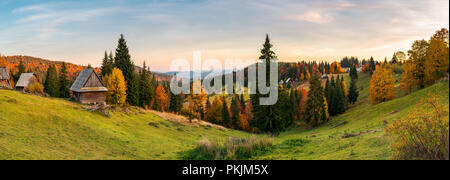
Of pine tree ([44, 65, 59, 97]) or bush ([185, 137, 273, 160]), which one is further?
pine tree ([44, 65, 59, 97])

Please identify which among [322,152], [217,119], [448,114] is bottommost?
[217,119]

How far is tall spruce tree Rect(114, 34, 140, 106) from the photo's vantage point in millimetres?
56375

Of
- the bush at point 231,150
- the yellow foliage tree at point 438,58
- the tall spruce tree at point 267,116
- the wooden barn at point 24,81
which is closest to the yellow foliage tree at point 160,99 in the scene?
the wooden barn at point 24,81

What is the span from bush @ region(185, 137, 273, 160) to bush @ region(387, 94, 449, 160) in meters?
12.5

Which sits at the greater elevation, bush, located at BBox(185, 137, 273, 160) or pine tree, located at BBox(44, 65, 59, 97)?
pine tree, located at BBox(44, 65, 59, 97)

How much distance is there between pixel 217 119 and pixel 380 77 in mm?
54133

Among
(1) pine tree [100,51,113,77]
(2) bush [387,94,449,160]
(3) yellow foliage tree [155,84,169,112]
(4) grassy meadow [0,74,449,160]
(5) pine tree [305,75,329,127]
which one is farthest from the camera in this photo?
(3) yellow foliage tree [155,84,169,112]

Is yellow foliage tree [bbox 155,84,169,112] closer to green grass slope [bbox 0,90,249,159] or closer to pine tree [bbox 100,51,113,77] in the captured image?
pine tree [bbox 100,51,113,77]

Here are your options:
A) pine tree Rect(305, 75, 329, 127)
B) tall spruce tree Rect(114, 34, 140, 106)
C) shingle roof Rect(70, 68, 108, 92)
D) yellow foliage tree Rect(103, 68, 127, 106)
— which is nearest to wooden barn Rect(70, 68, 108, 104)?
shingle roof Rect(70, 68, 108, 92)

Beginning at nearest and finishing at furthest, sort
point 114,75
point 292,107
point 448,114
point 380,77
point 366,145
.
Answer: point 448,114 → point 366,145 → point 114,75 → point 380,77 → point 292,107
